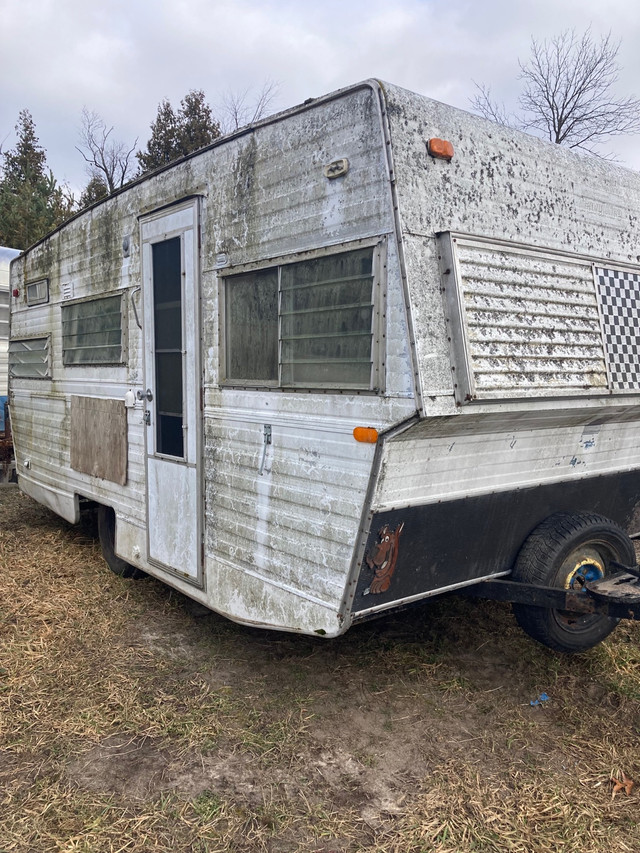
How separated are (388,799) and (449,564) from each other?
109 cm

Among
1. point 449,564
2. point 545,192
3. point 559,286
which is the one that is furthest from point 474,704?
point 545,192

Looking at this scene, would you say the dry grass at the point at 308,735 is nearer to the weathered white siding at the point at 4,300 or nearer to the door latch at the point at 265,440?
the door latch at the point at 265,440

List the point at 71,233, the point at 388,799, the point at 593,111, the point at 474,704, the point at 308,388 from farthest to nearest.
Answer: the point at 593,111 < the point at 71,233 < the point at 474,704 < the point at 308,388 < the point at 388,799

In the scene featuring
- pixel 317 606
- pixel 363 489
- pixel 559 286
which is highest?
pixel 559 286

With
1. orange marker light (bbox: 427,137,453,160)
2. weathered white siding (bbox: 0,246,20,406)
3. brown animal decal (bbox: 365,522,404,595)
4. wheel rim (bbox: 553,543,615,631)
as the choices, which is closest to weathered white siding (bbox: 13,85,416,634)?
brown animal decal (bbox: 365,522,404,595)

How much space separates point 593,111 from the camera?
1733 centimetres

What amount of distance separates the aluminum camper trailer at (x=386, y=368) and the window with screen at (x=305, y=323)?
0.01 m

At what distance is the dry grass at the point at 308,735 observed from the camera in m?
2.61

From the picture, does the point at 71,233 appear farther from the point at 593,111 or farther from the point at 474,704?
the point at 593,111

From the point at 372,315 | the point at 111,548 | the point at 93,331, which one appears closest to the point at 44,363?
the point at 93,331

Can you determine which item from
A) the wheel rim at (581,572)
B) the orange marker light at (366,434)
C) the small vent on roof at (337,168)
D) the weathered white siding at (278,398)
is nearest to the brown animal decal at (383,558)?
the weathered white siding at (278,398)

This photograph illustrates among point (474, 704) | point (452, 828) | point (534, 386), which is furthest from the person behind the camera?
point (474, 704)

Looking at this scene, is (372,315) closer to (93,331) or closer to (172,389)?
(172,389)

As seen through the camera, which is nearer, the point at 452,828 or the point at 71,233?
the point at 452,828
